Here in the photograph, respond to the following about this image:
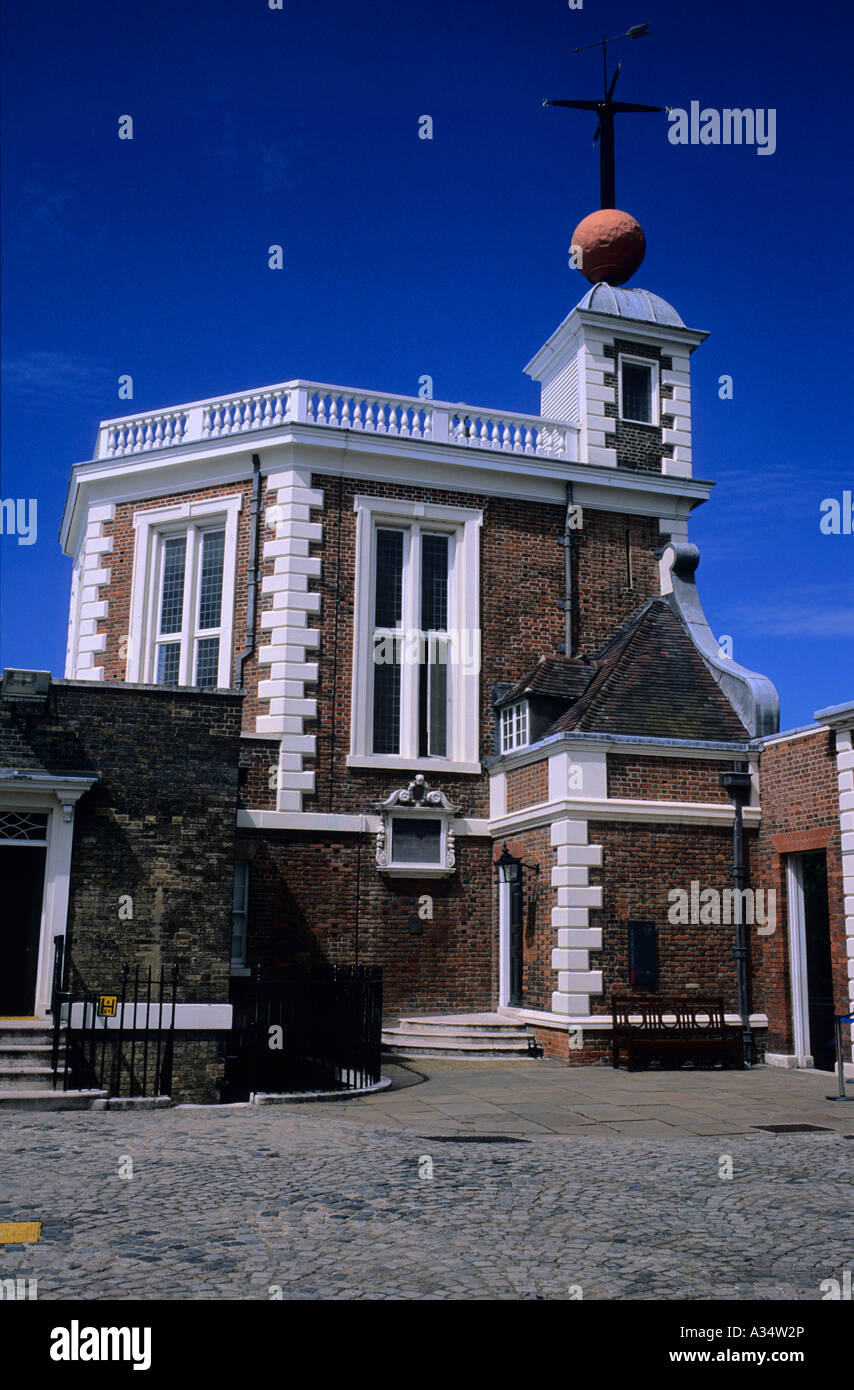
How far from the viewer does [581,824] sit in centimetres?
1656

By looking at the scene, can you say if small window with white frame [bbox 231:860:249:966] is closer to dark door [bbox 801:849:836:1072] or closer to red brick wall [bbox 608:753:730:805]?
red brick wall [bbox 608:753:730:805]

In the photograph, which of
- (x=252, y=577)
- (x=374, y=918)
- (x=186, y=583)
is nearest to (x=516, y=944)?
(x=374, y=918)

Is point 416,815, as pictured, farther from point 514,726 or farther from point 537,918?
point 537,918

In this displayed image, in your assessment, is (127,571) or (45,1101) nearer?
(45,1101)

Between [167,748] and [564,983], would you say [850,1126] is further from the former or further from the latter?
[167,748]

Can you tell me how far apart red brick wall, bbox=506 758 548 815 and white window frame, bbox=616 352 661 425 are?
8001mm

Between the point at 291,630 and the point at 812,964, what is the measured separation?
9.50m

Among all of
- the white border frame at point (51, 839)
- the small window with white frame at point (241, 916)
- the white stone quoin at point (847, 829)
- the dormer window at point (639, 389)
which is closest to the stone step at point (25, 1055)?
the white border frame at point (51, 839)

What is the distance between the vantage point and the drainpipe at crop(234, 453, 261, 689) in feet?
64.2

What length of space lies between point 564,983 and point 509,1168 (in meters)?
7.62

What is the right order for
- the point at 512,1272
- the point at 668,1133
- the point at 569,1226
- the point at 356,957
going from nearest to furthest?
the point at 512,1272 → the point at 569,1226 → the point at 668,1133 → the point at 356,957

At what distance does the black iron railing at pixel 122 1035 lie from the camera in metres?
12.9

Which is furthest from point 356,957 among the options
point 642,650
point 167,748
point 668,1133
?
point 668,1133

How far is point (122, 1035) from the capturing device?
43.5ft
